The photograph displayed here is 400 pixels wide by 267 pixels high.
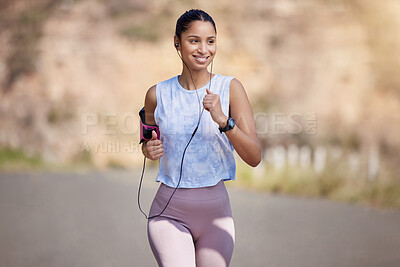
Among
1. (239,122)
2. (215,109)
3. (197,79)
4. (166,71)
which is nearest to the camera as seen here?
(215,109)

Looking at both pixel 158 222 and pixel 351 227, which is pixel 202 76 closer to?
pixel 158 222

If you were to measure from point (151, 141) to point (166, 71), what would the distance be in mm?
9747

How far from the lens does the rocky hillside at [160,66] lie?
11133mm

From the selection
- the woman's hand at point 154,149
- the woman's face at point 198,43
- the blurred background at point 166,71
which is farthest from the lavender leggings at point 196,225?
the blurred background at point 166,71

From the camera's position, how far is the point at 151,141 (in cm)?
222

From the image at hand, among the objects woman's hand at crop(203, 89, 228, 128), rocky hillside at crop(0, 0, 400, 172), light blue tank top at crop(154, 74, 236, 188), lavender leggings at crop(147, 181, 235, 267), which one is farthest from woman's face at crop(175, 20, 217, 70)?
rocky hillside at crop(0, 0, 400, 172)

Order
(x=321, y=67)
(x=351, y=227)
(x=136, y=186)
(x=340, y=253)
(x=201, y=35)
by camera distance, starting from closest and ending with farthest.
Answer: (x=201, y=35) → (x=340, y=253) → (x=351, y=227) → (x=136, y=186) → (x=321, y=67)

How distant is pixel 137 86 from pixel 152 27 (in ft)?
4.94

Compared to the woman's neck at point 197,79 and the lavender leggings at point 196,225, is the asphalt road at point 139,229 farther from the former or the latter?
the woman's neck at point 197,79

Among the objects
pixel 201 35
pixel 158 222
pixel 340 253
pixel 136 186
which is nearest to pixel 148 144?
pixel 158 222

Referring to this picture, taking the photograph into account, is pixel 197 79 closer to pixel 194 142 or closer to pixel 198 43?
pixel 198 43

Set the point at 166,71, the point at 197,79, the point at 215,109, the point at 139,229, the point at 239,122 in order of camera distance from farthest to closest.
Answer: the point at 166,71 < the point at 139,229 < the point at 197,79 < the point at 239,122 < the point at 215,109

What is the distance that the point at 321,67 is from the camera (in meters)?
11.5

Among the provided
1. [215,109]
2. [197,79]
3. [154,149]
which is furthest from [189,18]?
[154,149]
